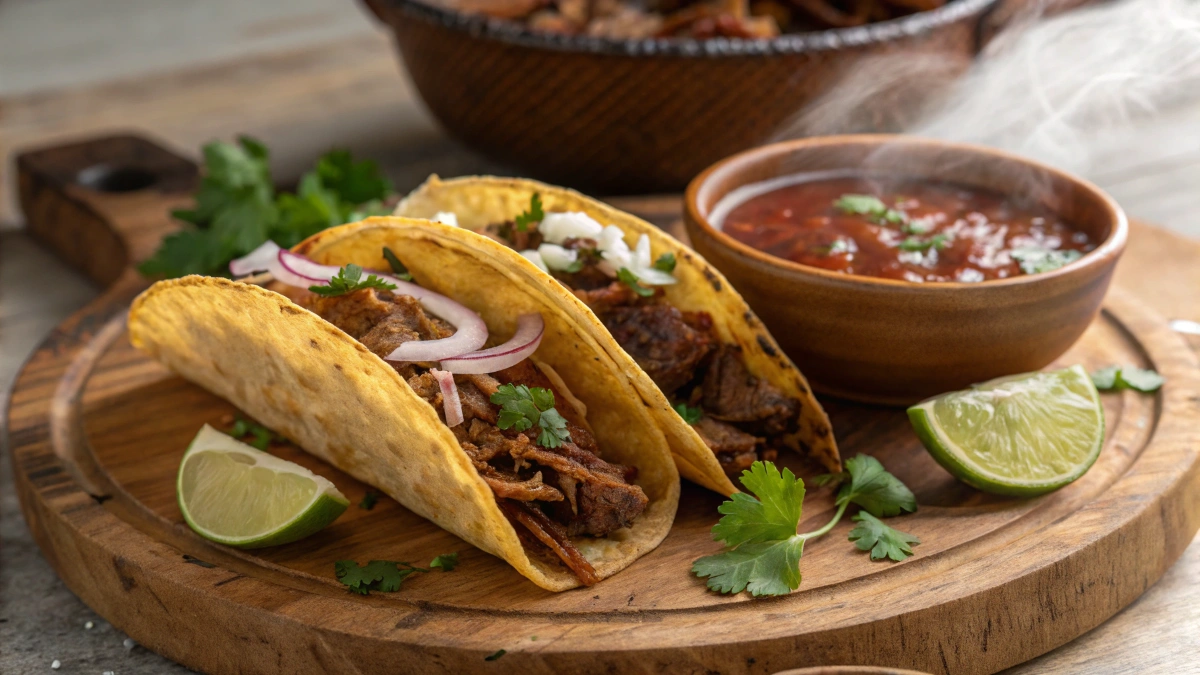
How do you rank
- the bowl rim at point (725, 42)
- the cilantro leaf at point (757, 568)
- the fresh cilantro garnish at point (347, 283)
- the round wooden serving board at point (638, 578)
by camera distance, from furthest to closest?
the bowl rim at point (725, 42), the fresh cilantro garnish at point (347, 283), the cilantro leaf at point (757, 568), the round wooden serving board at point (638, 578)

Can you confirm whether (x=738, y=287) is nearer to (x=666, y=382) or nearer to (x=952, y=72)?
(x=666, y=382)

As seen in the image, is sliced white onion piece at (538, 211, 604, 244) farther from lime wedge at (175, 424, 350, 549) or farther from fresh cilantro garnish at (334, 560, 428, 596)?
fresh cilantro garnish at (334, 560, 428, 596)

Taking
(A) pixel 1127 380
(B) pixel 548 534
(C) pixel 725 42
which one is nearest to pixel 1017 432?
(A) pixel 1127 380

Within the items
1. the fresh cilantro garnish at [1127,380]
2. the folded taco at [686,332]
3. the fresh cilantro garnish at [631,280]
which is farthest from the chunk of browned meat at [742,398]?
the fresh cilantro garnish at [1127,380]

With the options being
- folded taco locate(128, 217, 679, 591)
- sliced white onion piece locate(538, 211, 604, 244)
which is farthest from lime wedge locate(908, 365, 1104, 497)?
sliced white onion piece locate(538, 211, 604, 244)

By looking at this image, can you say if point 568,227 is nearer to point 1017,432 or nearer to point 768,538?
point 768,538

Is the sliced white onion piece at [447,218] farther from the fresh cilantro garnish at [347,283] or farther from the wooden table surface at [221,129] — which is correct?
the wooden table surface at [221,129]

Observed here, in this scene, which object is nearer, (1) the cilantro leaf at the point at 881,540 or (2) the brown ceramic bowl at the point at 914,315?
(1) the cilantro leaf at the point at 881,540
